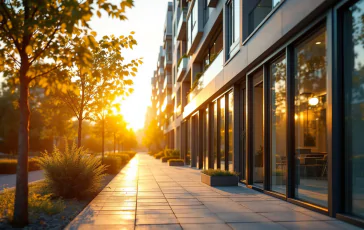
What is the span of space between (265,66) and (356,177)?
572 centimetres

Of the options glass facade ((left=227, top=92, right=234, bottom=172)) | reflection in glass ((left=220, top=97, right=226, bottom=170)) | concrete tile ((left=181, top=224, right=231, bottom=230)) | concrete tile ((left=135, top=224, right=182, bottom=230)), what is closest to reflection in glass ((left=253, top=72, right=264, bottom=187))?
glass facade ((left=227, top=92, right=234, bottom=172))

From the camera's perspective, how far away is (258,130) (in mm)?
13070

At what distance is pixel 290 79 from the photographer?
978 cm

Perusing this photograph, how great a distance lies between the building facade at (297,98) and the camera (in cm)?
706

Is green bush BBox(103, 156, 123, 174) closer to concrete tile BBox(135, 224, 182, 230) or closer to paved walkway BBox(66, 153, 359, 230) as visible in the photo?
paved walkway BBox(66, 153, 359, 230)

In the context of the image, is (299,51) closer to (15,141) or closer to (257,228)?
(257,228)

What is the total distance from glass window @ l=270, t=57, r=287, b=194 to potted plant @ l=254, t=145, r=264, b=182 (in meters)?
1.46

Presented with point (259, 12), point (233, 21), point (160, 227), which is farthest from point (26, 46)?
point (233, 21)

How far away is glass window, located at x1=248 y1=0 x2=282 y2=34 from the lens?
11.2 m

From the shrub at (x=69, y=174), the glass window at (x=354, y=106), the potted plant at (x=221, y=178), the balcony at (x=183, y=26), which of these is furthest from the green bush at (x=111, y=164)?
the balcony at (x=183, y=26)

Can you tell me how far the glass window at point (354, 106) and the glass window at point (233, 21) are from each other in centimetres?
747

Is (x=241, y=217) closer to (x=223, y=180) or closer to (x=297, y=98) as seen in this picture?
(x=297, y=98)

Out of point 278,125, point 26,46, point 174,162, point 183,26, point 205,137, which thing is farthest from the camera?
point 183,26

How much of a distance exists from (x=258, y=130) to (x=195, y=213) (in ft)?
18.8
